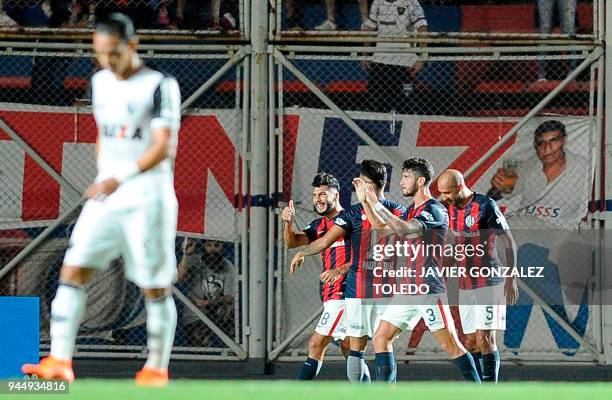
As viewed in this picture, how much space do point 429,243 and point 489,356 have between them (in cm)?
116

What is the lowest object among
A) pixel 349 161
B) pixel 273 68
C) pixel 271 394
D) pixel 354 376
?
pixel 354 376

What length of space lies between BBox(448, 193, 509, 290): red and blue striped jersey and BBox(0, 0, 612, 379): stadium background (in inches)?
48.5

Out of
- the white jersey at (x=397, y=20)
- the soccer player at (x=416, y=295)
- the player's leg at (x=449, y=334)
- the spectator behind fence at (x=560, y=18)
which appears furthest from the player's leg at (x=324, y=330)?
the spectator behind fence at (x=560, y=18)

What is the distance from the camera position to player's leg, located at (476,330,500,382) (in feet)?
38.8

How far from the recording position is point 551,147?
13.4m

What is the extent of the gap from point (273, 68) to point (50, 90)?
226 cm

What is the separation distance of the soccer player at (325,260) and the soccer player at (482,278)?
1024mm

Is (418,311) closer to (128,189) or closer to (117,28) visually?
(128,189)

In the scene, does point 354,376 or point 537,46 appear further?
→ point 537,46

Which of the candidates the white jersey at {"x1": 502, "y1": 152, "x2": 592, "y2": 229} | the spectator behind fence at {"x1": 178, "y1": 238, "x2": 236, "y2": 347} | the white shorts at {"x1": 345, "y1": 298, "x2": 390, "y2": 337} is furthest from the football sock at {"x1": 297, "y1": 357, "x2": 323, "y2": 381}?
the white jersey at {"x1": 502, "y1": 152, "x2": 592, "y2": 229}

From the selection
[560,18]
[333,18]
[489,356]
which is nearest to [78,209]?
[333,18]

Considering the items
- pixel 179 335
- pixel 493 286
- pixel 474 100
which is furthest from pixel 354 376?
pixel 474 100

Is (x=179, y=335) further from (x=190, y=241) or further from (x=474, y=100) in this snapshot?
(x=474, y=100)

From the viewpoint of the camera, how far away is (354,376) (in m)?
11.4
